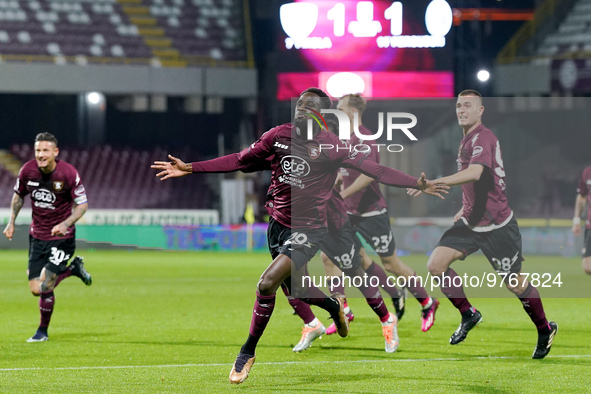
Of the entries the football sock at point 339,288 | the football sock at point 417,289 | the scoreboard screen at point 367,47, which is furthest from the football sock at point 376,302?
the scoreboard screen at point 367,47

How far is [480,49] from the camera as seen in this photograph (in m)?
31.2

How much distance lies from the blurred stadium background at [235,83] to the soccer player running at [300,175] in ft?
43.1

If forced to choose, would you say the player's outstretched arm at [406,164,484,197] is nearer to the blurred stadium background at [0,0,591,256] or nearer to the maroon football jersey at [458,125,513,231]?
the maroon football jersey at [458,125,513,231]

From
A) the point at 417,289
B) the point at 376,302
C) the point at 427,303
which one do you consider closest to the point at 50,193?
the point at 376,302

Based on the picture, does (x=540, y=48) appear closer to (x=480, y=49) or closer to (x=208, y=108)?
(x=480, y=49)

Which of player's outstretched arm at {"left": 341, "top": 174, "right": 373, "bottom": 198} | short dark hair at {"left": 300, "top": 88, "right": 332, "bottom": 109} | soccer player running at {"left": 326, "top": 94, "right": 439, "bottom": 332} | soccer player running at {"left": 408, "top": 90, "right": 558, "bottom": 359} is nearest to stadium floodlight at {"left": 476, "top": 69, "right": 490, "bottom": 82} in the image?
soccer player running at {"left": 326, "top": 94, "right": 439, "bottom": 332}

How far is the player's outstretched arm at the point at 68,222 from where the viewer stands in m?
8.59

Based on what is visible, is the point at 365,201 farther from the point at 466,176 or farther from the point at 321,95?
the point at 321,95

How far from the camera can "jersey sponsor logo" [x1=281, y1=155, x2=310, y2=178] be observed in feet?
21.7

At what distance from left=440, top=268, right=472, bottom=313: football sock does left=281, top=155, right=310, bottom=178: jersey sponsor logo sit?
191 centimetres

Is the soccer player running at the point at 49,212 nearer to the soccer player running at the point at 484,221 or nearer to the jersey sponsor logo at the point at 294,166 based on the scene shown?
the jersey sponsor logo at the point at 294,166

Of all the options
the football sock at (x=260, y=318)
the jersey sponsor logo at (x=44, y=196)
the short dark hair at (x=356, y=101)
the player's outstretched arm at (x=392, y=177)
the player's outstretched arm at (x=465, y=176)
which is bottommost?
the football sock at (x=260, y=318)

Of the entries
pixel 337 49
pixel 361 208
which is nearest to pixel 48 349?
pixel 361 208

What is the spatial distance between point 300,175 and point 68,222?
3.03 m
